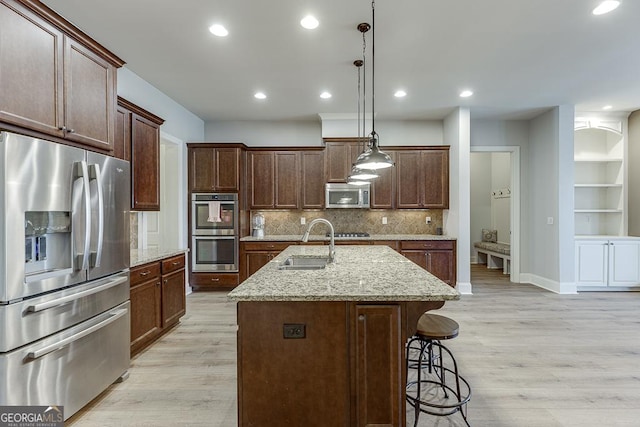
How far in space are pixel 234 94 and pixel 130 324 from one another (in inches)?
124

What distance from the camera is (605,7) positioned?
2566 mm

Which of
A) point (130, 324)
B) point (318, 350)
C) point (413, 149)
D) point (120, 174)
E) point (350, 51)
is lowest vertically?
point (130, 324)

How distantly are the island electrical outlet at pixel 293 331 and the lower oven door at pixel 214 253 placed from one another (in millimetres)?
3614

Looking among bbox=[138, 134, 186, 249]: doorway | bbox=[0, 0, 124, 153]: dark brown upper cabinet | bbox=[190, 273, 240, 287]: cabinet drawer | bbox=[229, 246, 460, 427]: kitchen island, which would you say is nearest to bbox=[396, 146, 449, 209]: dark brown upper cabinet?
bbox=[190, 273, 240, 287]: cabinet drawer

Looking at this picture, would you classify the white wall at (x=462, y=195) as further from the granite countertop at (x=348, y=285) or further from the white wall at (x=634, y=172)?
the granite countertop at (x=348, y=285)

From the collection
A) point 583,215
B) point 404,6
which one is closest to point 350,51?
point 404,6

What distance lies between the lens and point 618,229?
5.50 metres

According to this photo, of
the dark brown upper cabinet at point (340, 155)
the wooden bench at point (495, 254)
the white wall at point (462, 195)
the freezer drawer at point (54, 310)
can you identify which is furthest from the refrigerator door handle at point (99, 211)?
the wooden bench at point (495, 254)

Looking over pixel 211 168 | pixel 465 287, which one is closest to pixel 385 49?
pixel 211 168

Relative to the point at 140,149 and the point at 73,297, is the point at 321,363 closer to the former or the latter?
the point at 73,297

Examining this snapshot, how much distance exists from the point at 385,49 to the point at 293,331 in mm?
2832

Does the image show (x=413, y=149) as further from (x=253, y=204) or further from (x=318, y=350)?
(x=318, y=350)

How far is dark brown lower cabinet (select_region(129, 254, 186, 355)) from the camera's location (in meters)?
2.85

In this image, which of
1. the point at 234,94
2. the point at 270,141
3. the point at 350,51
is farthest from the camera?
the point at 270,141
